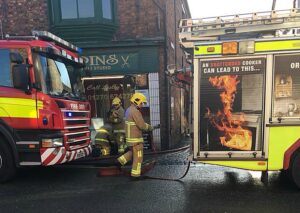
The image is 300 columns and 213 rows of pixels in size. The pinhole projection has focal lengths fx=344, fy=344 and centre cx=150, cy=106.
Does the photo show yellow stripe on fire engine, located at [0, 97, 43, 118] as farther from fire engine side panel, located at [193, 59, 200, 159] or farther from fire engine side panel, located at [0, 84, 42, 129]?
fire engine side panel, located at [193, 59, 200, 159]

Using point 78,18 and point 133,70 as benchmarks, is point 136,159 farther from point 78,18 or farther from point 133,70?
point 78,18

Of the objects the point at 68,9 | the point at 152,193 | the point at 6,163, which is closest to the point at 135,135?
the point at 152,193

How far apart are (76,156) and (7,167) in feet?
4.17

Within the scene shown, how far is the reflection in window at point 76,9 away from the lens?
10.7 m

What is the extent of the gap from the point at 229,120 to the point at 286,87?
1.03m

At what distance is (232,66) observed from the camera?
18.4ft

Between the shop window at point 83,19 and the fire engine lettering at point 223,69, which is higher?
the shop window at point 83,19

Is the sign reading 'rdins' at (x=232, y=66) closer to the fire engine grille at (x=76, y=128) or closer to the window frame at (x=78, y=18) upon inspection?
the fire engine grille at (x=76, y=128)

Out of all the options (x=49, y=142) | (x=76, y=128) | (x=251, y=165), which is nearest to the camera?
(x=251, y=165)

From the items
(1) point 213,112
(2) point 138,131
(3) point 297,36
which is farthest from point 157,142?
(3) point 297,36

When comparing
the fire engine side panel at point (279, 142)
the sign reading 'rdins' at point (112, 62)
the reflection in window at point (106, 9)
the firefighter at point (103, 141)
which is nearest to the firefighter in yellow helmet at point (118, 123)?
the firefighter at point (103, 141)

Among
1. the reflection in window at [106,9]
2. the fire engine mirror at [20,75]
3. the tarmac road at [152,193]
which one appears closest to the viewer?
the tarmac road at [152,193]

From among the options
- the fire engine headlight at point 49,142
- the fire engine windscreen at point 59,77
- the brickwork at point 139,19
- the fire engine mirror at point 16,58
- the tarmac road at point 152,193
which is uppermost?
the brickwork at point 139,19

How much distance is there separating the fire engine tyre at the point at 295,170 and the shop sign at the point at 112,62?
5.97 m
